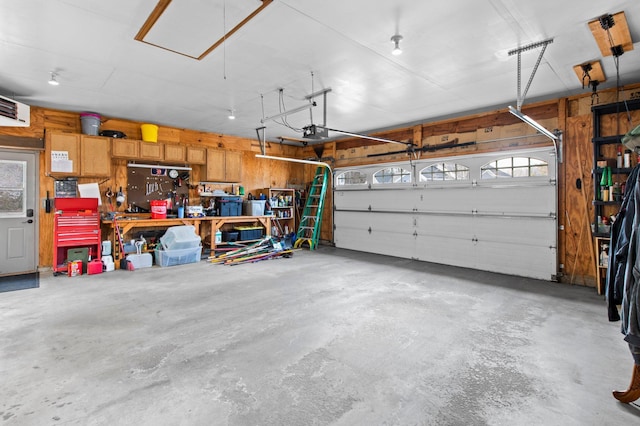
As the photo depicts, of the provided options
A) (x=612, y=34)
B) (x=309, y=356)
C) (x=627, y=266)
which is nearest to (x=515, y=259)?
(x=612, y=34)

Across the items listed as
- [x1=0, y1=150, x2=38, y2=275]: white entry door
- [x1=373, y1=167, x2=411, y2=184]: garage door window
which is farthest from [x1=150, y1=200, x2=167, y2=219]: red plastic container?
[x1=373, y1=167, x2=411, y2=184]: garage door window

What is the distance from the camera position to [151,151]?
254 inches

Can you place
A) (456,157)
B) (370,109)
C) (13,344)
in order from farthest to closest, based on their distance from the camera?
(456,157)
(370,109)
(13,344)

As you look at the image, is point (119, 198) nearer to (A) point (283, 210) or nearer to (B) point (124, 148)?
(B) point (124, 148)

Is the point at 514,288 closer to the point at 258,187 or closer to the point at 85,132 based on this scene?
the point at 258,187

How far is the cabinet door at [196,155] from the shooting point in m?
6.98

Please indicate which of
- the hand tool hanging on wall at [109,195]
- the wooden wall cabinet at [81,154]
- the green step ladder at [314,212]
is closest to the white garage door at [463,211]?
the green step ladder at [314,212]

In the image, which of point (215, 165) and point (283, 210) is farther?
point (283, 210)

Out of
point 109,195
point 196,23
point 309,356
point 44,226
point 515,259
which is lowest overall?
point 309,356

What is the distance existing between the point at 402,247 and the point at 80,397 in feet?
20.2

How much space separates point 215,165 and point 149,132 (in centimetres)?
149

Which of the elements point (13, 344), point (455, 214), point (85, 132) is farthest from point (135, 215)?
point (455, 214)

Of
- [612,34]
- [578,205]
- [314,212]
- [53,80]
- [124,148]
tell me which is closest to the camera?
[612,34]

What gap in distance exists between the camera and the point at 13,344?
2.78 m
